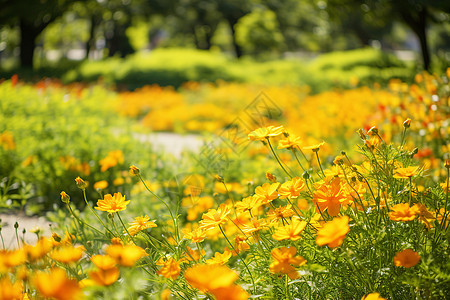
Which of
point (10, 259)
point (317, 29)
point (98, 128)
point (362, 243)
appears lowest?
point (317, 29)

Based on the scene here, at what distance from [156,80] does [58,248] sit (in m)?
11.6

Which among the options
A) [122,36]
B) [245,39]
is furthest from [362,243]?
[122,36]

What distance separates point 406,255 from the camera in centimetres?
99

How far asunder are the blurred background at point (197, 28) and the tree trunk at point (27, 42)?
35mm

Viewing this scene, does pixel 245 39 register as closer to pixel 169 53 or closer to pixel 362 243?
pixel 169 53

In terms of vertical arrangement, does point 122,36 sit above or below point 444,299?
below

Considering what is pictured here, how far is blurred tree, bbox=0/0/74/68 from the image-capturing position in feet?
45.1

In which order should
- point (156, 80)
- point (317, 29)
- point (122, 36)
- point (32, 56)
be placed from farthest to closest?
point (317, 29)
point (122, 36)
point (32, 56)
point (156, 80)

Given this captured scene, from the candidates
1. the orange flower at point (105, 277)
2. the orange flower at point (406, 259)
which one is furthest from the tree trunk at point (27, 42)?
the orange flower at point (406, 259)

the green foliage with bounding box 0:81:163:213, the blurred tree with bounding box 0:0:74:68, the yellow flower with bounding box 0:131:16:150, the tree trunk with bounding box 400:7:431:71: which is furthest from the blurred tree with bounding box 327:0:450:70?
the blurred tree with bounding box 0:0:74:68

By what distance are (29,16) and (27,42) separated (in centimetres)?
244

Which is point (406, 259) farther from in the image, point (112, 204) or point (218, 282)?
point (112, 204)

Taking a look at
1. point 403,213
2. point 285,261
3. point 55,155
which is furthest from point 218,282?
point 55,155

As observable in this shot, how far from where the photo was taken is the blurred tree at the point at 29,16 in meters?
13.8
